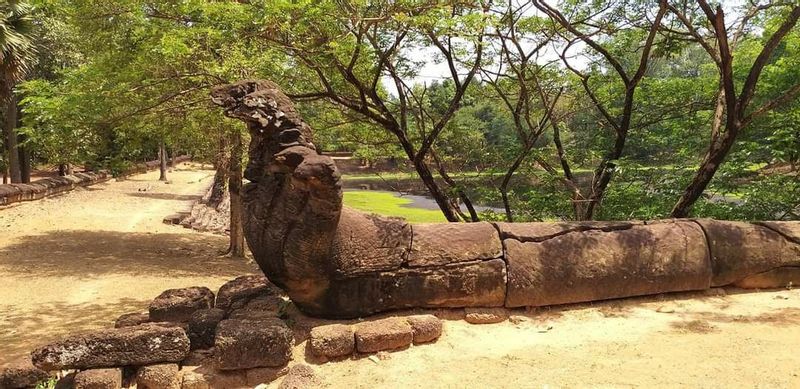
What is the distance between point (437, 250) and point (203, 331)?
2.27 metres

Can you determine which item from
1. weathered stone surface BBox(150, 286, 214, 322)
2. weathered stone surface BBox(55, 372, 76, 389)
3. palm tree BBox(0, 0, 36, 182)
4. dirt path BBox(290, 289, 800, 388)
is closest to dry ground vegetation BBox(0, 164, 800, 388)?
dirt path BBox(290, 289, 800, 388)

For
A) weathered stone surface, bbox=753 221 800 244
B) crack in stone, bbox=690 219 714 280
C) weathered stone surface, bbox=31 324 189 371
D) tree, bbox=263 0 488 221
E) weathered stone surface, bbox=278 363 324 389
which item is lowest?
weathered stone surface, bbox=278 363 324 389

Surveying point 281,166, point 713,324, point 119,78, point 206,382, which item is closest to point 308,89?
point 119,78

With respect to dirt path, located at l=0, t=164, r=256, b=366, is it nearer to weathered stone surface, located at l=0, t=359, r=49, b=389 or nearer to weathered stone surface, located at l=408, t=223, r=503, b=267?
weathered stone surface, located at l=0, t=359, r=49, b=389

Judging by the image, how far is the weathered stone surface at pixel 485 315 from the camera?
5305 mm

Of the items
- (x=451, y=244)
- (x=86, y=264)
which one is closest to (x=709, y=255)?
(x=451, y=244)

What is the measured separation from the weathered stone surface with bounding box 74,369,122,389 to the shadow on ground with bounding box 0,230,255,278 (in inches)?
235

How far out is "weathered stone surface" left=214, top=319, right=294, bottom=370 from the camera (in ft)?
13.7

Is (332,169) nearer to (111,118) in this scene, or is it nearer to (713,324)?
(713,324)

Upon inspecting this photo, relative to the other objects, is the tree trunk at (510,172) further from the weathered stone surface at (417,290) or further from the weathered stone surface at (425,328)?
the weathered stone surface at (425,328)

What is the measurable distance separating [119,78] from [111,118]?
710mm

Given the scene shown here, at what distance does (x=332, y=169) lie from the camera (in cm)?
448

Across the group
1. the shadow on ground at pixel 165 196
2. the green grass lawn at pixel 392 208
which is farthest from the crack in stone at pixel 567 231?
the shadow on ground at pixel 165 196

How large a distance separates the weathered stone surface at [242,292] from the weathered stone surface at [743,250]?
15.8 feet
